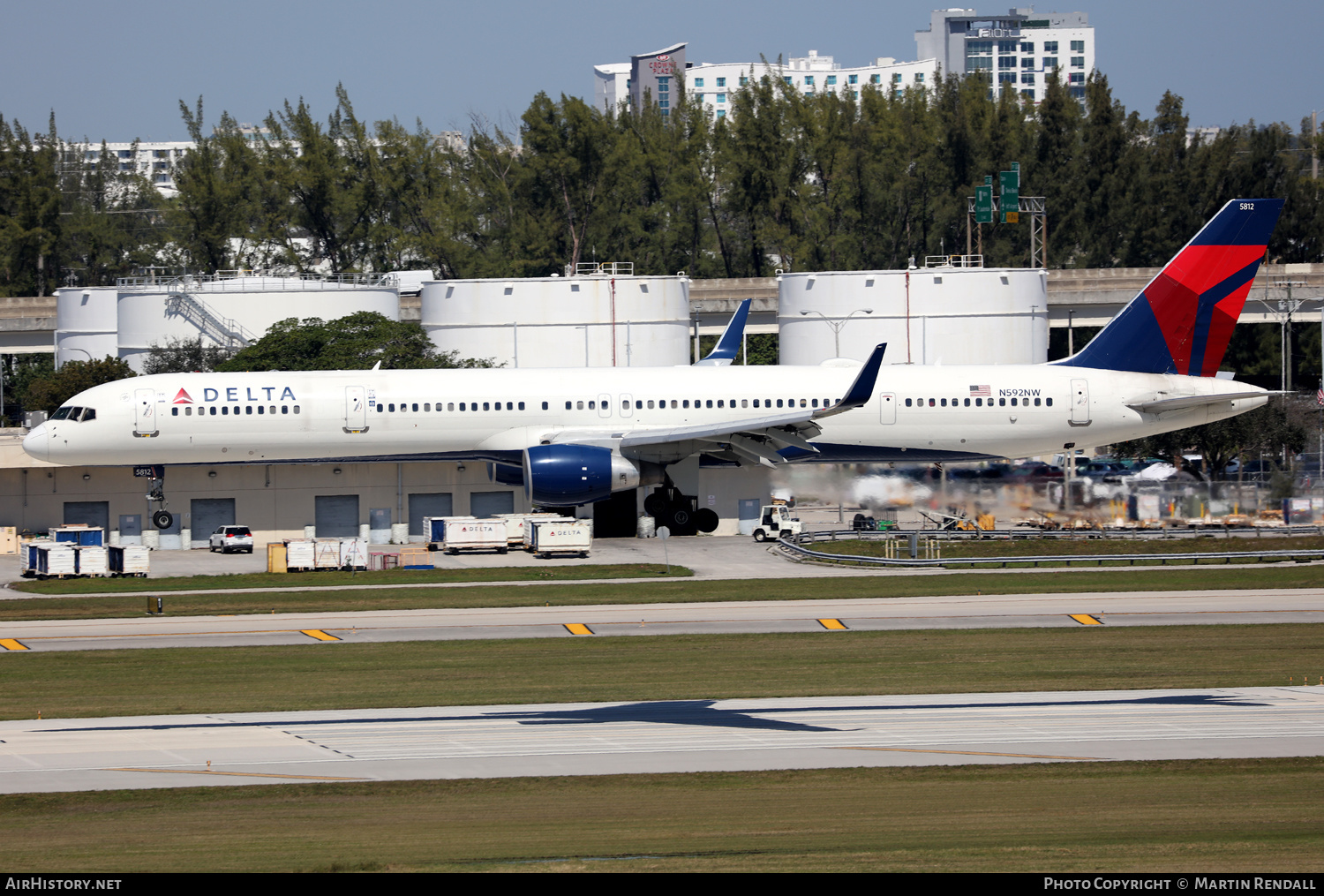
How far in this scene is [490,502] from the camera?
6131 centimetres

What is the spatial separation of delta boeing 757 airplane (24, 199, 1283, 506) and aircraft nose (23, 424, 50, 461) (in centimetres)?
5

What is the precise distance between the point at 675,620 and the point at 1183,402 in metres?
23.3

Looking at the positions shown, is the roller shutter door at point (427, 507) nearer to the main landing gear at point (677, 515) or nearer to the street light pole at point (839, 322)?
the main landing gear at point (677, 515)

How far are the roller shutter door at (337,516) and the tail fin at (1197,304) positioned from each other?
3101cm

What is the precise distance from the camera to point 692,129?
448ft

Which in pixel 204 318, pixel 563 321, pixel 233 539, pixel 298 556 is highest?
pixel 204 318

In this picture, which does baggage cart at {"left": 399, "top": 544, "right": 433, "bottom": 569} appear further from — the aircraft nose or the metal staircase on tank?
the metal staircase on tank

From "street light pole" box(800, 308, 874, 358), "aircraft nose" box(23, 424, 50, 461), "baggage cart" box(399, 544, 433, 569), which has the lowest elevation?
"baggage cart" box(399, 544, 433, 569)

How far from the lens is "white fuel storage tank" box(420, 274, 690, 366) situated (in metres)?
82.2

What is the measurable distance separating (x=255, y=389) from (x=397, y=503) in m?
12.7

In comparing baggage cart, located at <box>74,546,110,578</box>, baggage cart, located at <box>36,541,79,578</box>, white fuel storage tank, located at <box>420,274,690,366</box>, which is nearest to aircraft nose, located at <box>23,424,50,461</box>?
baggage cart, located at <box>36,541,79,578</box>

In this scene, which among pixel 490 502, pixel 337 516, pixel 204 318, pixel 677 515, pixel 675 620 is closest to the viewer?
pixel 675 620

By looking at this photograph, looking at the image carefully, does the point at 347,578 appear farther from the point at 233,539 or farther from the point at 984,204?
the point at 984,204

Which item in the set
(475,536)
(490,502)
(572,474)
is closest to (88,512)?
(490,502)
